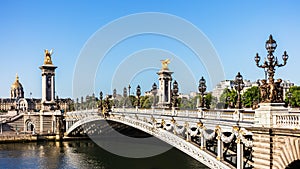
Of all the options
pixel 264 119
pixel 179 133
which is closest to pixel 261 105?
pixel 264 119

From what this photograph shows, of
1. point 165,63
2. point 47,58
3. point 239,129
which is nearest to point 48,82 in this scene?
point 47,58

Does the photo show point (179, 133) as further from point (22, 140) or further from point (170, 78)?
point (22, 140)

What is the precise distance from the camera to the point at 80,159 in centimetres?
3875

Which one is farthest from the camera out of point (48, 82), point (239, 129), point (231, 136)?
point (48, 82)

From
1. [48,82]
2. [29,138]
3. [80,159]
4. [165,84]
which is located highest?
[48,82]

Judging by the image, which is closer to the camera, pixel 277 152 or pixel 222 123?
pixel 277 152

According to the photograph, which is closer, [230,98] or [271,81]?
[271,81]

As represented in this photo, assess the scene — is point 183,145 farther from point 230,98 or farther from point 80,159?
point 80,159

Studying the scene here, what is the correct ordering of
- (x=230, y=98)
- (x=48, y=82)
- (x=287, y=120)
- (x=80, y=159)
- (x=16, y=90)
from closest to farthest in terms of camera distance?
(x=287, y=120), (x=230, y=98), (x=80, y=159), (x=48, y=82), (x=16, y=90)

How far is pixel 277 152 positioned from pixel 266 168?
81cm

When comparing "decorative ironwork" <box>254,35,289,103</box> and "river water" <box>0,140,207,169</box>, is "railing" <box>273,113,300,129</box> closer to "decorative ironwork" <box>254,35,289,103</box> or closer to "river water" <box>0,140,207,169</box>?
"decorative ironwork" <box>254,35,289,103</box>

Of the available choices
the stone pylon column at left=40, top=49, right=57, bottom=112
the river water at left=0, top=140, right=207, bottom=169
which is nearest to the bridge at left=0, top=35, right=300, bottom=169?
the river water at left=0, top=140, right=207, bottom=169

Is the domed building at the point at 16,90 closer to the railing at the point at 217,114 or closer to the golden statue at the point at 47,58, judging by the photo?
the golden statue at the point at 47,58

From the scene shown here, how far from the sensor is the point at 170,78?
54.2 m
